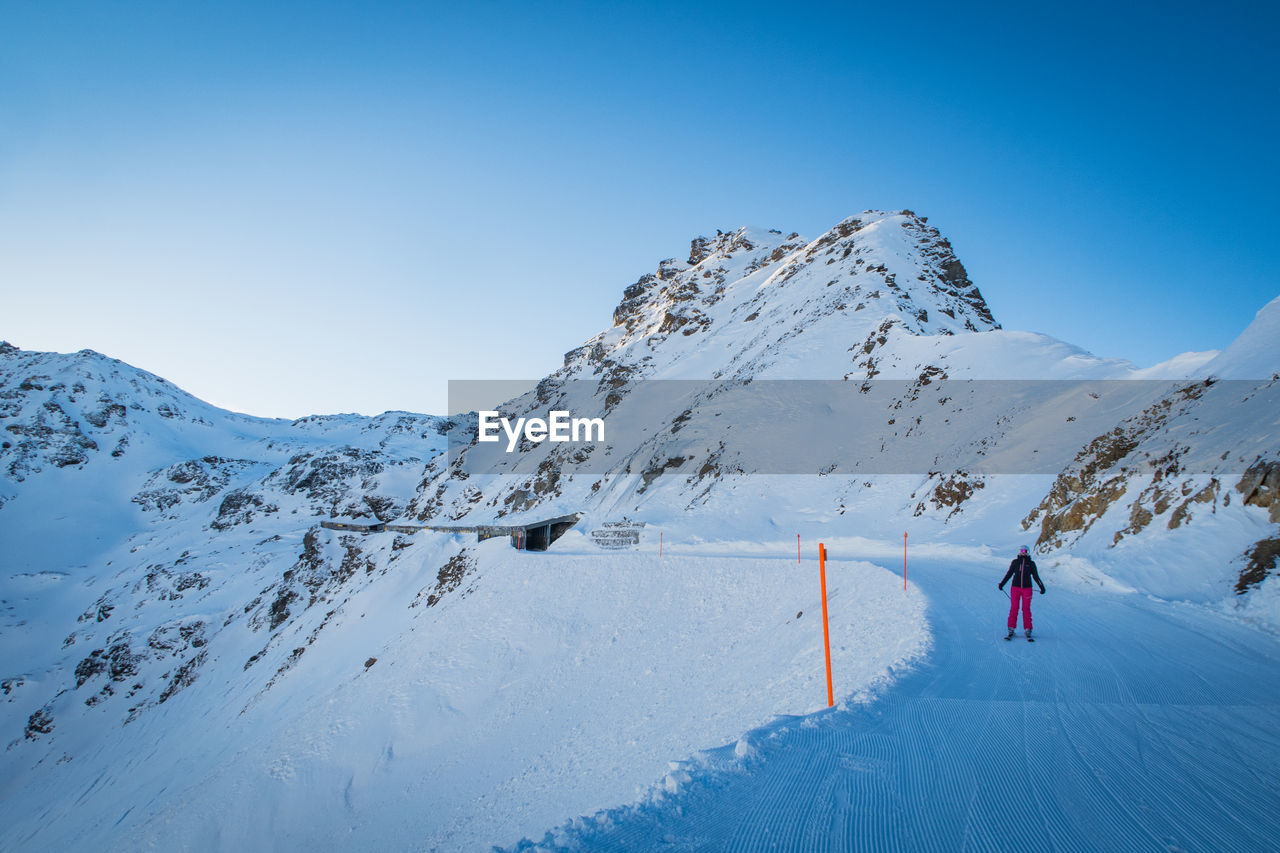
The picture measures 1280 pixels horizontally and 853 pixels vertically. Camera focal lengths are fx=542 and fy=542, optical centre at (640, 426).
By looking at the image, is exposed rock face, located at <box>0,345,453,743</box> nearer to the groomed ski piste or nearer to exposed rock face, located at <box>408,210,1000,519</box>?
exposed rock face, located at <box>408,210,1000,519</box>

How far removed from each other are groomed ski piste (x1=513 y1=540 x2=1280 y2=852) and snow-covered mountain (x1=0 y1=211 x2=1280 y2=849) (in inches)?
20.7

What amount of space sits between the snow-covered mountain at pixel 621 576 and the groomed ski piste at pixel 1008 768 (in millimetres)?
525

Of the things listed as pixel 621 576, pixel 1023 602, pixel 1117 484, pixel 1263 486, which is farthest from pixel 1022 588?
pixel 621 576

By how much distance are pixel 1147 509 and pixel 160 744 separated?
42868 mm

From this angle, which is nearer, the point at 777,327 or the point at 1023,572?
the point at 1023,572

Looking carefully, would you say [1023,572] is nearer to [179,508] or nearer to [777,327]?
[777,327]

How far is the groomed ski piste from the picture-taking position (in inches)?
146

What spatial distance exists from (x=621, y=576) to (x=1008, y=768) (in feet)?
47.8

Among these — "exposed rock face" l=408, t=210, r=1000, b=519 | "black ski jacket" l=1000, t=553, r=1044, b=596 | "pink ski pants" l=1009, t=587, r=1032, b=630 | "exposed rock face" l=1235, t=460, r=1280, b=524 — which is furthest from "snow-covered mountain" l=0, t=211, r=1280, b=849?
"black ski jacket" l=1000, t=553, r=1044, b=596

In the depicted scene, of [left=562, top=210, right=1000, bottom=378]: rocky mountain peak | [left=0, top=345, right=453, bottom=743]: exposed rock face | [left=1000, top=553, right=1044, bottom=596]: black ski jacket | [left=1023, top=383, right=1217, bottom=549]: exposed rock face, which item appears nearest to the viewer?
[left=1000, top=553, right=1044, bottom=596]: black ski jacket

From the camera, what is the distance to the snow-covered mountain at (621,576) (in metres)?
10.8

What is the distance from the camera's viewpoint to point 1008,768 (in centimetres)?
451

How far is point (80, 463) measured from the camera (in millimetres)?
87938

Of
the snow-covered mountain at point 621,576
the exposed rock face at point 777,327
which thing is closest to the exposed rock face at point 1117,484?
the snow-covered mountain at point 621,576
